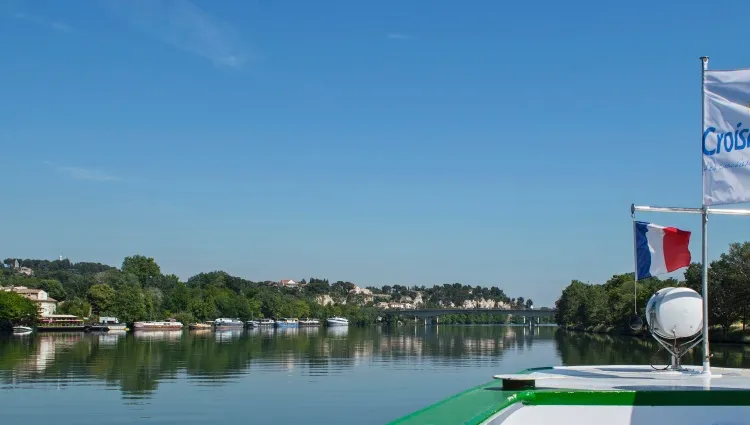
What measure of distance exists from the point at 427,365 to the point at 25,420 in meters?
31.1

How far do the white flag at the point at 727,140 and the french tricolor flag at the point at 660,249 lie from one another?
5.65 ft

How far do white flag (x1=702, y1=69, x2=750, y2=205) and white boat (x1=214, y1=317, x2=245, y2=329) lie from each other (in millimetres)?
171513

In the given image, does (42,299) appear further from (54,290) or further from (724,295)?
(724,295)

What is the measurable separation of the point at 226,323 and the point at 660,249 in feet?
571

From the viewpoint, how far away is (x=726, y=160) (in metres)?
11.1

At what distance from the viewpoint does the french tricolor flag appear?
42.2 feet

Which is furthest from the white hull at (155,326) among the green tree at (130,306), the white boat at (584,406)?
the white boat at (584,406)

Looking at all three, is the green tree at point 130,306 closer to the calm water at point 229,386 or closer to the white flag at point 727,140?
the calm water at point 229,386

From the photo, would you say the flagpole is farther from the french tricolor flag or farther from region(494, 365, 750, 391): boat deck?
the french tricolor flag

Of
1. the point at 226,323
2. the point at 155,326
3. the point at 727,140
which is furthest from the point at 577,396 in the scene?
the point at 226,323

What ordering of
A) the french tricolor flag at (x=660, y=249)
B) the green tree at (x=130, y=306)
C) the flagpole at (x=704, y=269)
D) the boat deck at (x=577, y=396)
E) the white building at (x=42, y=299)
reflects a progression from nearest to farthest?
the boat deck at (x=577, y=396)
the flagpole at (x=704, y=269)
the french tricolor flag at (x=660, y=249)
the green tree at (x=130, y=306)
the white building at (x=42, y=299)

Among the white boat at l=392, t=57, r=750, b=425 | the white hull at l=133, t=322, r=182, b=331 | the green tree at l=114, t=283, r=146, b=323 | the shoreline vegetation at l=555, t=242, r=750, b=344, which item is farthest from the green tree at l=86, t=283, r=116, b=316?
the white boat at l=392, t=57, r=750, b=425

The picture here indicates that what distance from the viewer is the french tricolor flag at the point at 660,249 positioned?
12.9 m

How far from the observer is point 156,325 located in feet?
487
